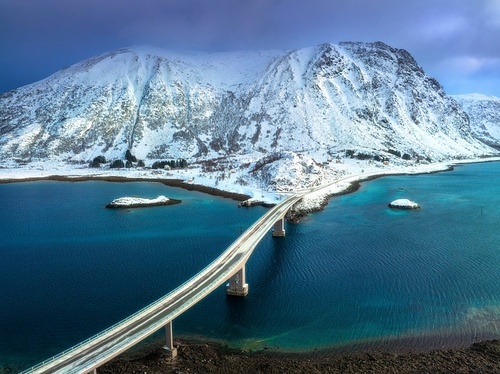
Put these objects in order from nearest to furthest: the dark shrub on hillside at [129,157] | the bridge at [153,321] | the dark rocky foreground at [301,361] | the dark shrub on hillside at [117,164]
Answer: the bridge at [153,321]
the dark rocky foreground at [301,361]
the dark shrub on hillside at [117,164]
the dark shrub on hillside at [129,157]

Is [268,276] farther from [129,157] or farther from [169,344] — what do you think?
[129,157]

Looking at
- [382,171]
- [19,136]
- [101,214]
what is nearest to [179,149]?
[19,136]

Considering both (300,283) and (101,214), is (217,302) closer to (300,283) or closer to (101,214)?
(300,283)

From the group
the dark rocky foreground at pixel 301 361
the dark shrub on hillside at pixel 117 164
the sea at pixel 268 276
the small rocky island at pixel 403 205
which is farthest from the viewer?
the dark shrub on hillside at pixel 117 164

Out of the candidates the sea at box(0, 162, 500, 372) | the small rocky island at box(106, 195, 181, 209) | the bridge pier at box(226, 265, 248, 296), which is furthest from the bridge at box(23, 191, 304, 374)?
the small rocky island at box(106, 195, 181, 209)

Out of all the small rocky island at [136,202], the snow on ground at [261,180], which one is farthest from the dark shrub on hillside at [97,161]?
the small rocky island at [136,202]

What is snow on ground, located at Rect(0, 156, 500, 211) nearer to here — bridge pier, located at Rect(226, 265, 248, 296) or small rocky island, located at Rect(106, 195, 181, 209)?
small rocky island, located at Rect(106, 195, 181, 209)

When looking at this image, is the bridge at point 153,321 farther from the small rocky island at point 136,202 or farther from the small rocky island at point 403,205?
the small rocky island at point 403,205
